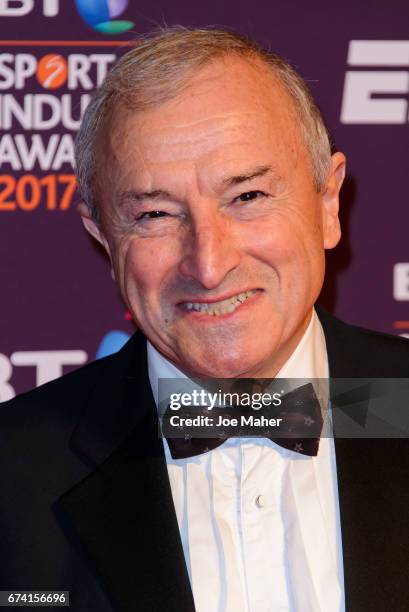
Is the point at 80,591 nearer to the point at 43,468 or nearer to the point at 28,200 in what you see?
the point at 43,468

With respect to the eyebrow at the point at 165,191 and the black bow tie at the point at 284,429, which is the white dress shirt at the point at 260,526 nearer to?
the black bow tie at the point at 284,429

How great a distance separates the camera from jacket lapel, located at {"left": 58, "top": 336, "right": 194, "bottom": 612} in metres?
1.99

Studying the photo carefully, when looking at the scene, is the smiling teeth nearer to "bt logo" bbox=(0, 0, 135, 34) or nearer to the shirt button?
the shirt button

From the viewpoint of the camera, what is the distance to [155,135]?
205 centimetres

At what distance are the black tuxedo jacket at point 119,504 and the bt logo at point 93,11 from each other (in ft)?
2.97

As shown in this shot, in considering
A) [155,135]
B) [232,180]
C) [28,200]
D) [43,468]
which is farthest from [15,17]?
[43,468]

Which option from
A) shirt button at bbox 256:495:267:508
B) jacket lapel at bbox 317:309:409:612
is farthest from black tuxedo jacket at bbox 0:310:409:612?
shirt button at bbox 256:495:267:508

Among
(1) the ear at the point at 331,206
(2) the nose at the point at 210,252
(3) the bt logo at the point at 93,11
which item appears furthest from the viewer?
(3) the bt logo at the point at 93,11

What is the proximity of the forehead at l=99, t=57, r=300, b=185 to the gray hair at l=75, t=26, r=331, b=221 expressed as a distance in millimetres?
24

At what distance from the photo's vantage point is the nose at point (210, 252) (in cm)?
196

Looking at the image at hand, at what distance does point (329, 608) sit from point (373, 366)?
24.3 inches

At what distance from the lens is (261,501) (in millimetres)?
2092

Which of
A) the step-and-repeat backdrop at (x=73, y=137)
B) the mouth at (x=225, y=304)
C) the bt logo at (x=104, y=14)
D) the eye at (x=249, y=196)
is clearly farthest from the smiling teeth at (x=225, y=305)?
the bt logo at (x=104, y=14)

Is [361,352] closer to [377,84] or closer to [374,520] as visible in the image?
[374,520]
